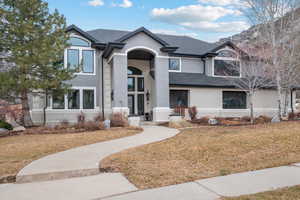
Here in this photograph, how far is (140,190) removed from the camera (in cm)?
432

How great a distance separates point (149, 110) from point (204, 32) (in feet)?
80.8

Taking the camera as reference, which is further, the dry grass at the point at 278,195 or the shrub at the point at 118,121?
the shrub at the point at 118,121

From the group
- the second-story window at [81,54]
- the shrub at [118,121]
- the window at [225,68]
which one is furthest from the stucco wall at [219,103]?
the second-story window at [81,54]

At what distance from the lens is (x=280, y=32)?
56.8 ft

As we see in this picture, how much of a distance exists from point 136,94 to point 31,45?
29.6 feet

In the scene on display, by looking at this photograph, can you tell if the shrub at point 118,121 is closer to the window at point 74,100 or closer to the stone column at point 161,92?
the stone column at point 161,92

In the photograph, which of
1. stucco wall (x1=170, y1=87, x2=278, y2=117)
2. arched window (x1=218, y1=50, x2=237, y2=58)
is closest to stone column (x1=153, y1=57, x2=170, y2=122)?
stucco wall (x1=170, y1=87, x2=278, y2=117)

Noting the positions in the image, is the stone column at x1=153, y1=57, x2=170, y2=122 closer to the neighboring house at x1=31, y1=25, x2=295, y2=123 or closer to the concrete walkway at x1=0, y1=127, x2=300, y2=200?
the neighboring house at x1=31, y1=25, x2=295, y2=123

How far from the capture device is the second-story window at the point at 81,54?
1739 cm

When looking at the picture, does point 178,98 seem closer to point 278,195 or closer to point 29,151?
point 29,151

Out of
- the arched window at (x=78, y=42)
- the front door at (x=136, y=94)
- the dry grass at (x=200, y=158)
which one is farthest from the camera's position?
the front door at (x=136, y=94)

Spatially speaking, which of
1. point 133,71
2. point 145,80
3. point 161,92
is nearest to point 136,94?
point 145,80

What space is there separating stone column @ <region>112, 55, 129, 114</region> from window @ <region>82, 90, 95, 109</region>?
3032 mm

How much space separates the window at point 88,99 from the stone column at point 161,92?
5.14 m
